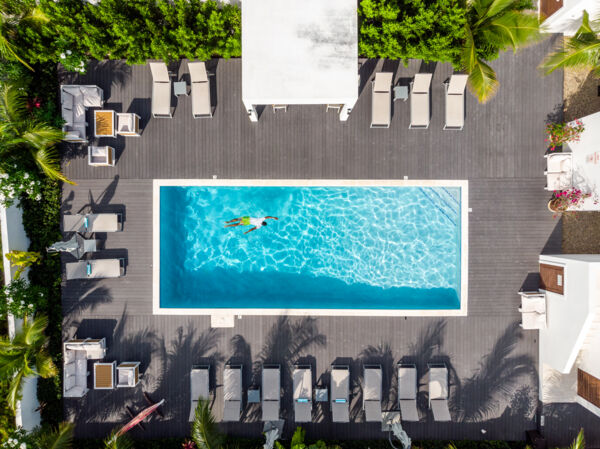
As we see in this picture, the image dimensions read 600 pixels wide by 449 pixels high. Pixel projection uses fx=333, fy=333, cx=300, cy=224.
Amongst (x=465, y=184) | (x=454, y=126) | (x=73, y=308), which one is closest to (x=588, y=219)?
(x=465, y=184)

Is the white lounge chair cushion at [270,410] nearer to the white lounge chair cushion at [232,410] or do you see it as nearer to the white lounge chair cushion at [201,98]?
the white lounge chair cushion at [232,410]

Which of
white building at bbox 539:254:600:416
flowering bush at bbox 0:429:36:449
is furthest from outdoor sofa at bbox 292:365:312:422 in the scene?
flowering bush at bbox 0:429:36:449

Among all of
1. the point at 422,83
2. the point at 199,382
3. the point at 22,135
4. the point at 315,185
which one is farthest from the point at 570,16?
the point at 22,135

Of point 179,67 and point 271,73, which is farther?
point 179,67

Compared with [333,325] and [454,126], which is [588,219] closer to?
[454,126]

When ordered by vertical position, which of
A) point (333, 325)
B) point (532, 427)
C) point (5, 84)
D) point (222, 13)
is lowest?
point (532, 427)

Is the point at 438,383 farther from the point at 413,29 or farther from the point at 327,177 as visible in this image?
the point at 413,29

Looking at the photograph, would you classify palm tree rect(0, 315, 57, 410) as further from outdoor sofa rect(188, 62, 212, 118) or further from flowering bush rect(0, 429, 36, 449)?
outdoor sofa rect(188, 62, 212, 118)
